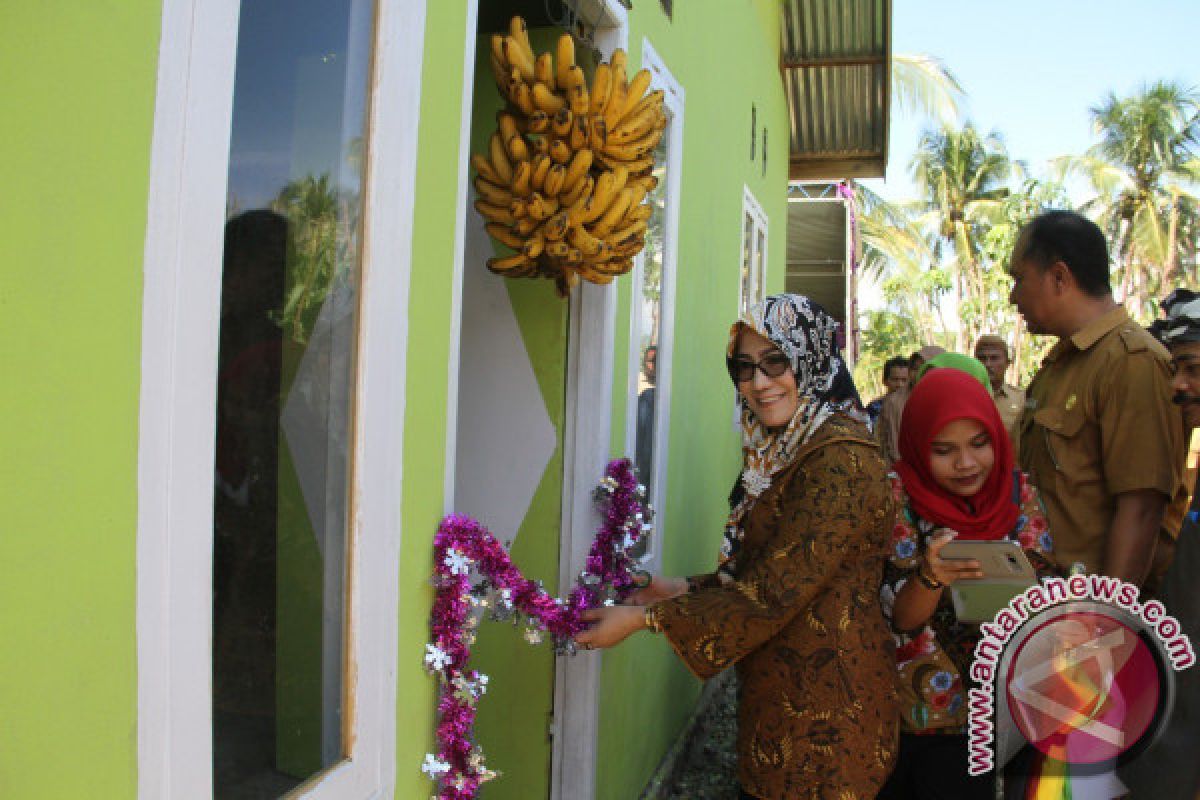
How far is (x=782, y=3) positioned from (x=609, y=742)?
246 inches

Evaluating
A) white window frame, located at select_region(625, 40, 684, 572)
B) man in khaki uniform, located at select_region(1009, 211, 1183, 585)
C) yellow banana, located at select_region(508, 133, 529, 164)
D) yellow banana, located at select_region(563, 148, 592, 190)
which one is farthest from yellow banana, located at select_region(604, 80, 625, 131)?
man in khaki uniform, located at select_region(1009, 211, 1183, 585)

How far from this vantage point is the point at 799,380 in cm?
219

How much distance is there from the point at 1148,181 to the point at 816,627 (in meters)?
33.6

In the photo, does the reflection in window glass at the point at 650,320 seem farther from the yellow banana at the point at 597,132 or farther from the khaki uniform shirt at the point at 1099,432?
the khaki uniform shirt at the point at 1099,432

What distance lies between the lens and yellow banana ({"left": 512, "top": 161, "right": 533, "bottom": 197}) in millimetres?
2207

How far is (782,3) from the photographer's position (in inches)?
292

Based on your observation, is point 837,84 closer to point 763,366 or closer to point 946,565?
point 763,366

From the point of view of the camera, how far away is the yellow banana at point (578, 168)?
2.22 metres

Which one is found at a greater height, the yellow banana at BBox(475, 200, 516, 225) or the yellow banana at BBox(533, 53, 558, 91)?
the yellow banana at BBox(533, 53, 558, 91)

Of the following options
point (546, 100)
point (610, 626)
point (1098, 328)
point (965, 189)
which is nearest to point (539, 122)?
point (546, 100)

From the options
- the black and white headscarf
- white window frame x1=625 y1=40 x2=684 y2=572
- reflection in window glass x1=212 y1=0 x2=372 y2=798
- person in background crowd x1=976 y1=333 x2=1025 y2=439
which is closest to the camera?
reflection in window glass x1=212 y1=0 x2=372 y2=798

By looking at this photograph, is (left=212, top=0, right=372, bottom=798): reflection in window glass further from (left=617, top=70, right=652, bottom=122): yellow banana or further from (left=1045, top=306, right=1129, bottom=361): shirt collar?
(left=1045, top=306, right=1129, bottom=361): shirt collar

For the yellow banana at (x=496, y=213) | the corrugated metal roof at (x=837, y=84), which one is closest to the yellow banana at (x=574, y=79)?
the yellow banana at (x=496, y=213)

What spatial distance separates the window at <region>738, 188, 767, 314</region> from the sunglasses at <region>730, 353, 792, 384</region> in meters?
3.18
